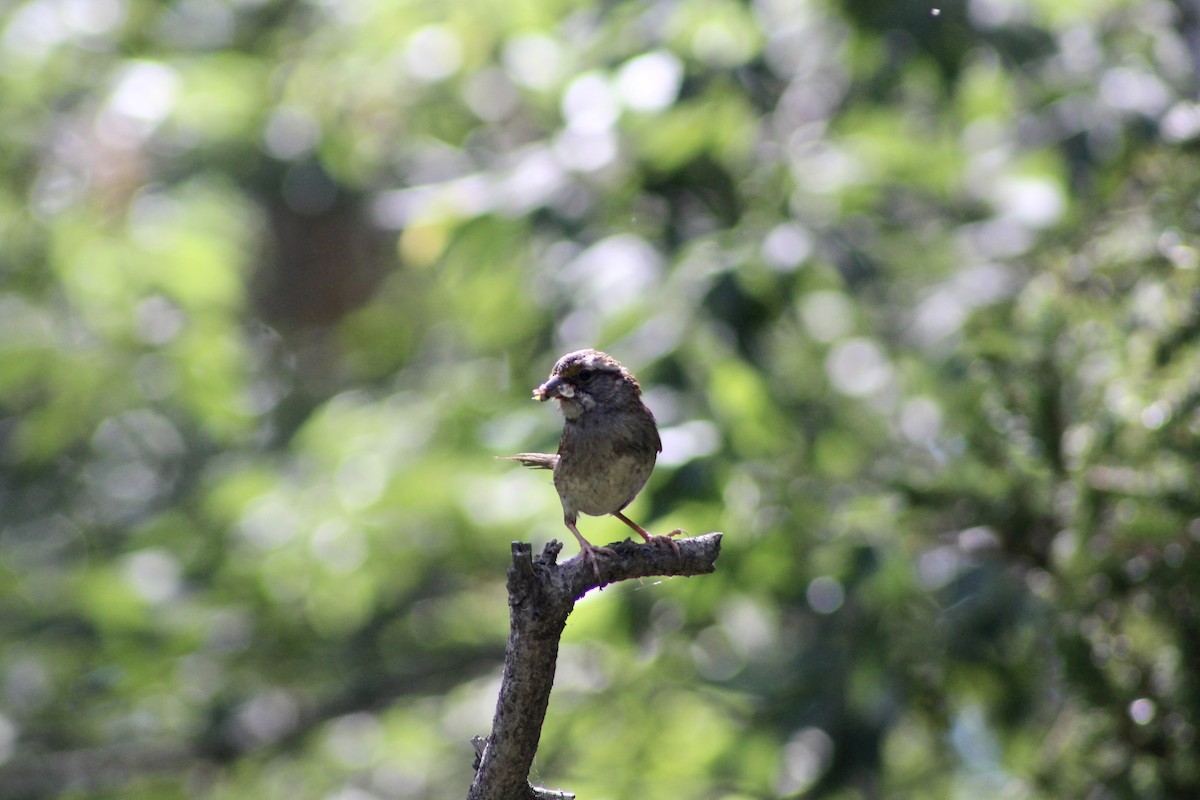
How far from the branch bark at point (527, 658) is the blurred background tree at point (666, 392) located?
1341mm

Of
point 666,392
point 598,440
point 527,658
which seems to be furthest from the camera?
point 666,392

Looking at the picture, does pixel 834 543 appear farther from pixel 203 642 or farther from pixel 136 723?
pixel 136 723

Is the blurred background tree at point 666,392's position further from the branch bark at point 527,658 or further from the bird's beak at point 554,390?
the branch bark at point 527,658

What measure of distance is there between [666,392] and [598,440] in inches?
55.6

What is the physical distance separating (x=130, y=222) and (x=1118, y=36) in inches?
172

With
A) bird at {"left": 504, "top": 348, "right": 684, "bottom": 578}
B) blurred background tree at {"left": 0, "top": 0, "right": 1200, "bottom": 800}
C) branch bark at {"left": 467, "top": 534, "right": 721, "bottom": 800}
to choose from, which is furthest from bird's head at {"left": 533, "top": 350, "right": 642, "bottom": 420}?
blurred background tree at {"left": 0, "top": 0, "right": 1200, "bottom": 800}

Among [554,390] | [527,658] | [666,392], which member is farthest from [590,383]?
[666,392]

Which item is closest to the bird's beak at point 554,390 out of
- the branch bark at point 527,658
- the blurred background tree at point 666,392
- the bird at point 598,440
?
the bird at point 598,440

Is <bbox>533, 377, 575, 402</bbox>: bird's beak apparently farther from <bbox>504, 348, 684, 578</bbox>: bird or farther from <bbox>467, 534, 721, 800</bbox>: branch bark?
<bbox>467, 534, 721, 800</bbox>: branch bark

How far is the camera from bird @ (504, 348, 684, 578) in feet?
6.01

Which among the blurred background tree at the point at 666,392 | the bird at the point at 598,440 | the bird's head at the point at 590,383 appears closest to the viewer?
the bird at the point at 598,440

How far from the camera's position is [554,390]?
1.91 m

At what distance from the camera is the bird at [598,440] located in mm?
1832

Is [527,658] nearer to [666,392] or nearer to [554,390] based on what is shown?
[554,390]
